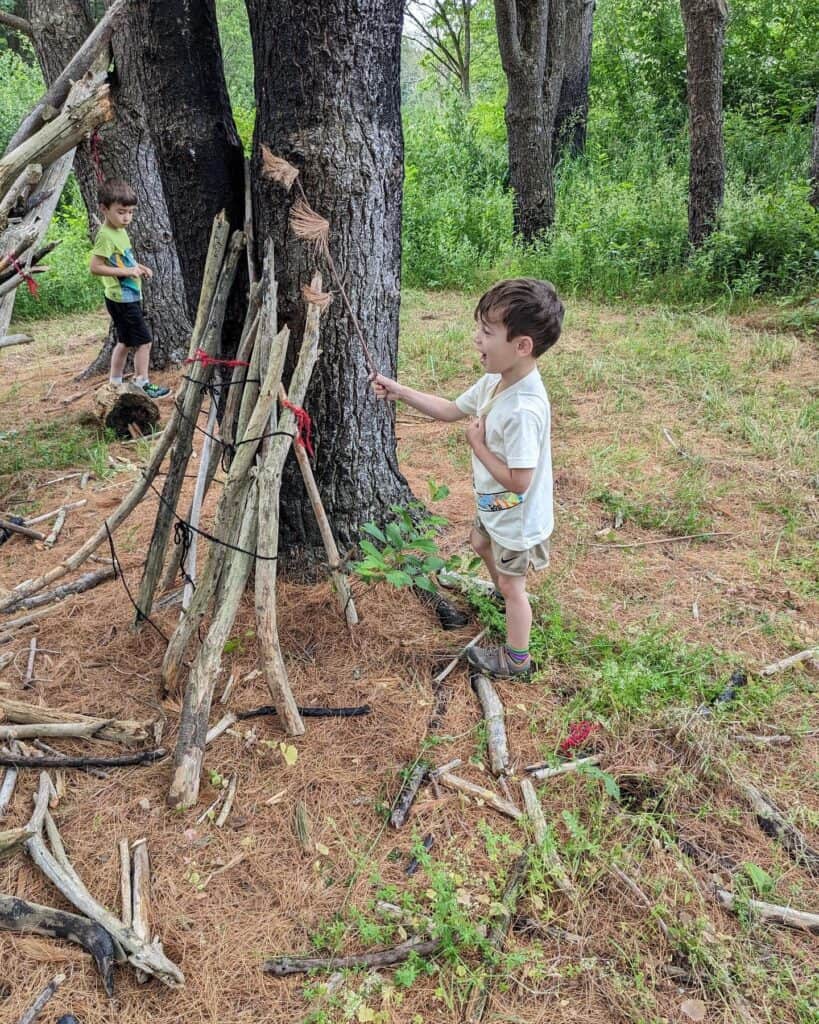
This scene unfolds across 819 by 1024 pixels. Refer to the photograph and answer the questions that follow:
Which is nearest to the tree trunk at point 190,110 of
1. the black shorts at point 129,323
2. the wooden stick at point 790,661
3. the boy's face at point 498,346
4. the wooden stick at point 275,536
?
the wooden stick at point 275,536

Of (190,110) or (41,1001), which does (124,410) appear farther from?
(41,1001)

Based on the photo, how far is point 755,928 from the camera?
1.93m

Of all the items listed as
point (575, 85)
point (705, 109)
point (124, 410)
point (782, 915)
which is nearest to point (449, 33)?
point (575, 85)

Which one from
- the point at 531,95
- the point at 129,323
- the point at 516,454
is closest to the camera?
the point at 516,454

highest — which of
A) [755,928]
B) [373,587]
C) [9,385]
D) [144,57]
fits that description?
[144,57]

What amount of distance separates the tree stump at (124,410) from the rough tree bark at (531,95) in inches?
248

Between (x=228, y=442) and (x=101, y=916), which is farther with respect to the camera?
(x=228, y=442)

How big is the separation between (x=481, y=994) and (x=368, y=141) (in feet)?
9.31

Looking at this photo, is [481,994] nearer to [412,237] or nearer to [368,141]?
[368,141]

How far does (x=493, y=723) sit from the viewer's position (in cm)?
257

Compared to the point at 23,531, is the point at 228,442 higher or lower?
higher

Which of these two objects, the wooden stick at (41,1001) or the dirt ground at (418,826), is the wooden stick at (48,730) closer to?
the dirt ground at (418,826)

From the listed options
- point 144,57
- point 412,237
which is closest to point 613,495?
point 144,57

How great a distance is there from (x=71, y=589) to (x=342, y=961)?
2232 millimetres
